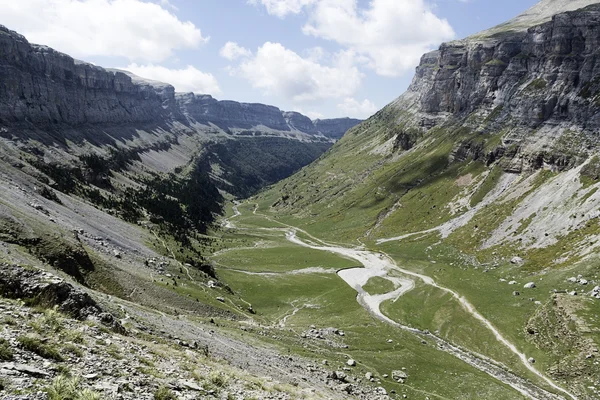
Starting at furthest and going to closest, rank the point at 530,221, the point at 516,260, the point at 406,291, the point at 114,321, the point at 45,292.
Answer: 1. the point at 530,221
2. the point at 516,260
3. the point at 406,291
4. the point at 114,321
5. the point at 45,292

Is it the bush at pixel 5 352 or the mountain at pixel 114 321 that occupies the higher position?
the bush at pixel 5 352

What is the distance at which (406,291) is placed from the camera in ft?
330

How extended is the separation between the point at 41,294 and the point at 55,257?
92.2ft

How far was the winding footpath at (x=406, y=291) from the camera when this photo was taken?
57.1 meters

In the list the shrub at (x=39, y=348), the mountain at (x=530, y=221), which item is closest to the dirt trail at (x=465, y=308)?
the mountain at (x=530, y=221)

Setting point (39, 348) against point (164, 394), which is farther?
point (164, 394)

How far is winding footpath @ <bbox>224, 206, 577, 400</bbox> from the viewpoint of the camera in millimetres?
57062

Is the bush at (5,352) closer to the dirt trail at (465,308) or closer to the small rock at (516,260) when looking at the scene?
the dirt trail at (465,308)

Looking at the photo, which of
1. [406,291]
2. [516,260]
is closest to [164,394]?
[406,291]

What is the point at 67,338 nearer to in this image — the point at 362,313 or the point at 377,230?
the point at 362,313

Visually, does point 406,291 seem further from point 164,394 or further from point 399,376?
point 164,394

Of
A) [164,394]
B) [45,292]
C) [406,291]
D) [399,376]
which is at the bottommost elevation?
[399,376]

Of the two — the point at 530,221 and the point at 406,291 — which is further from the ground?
the point at 530,221

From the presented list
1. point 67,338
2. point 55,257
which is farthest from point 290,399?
point 55,257
